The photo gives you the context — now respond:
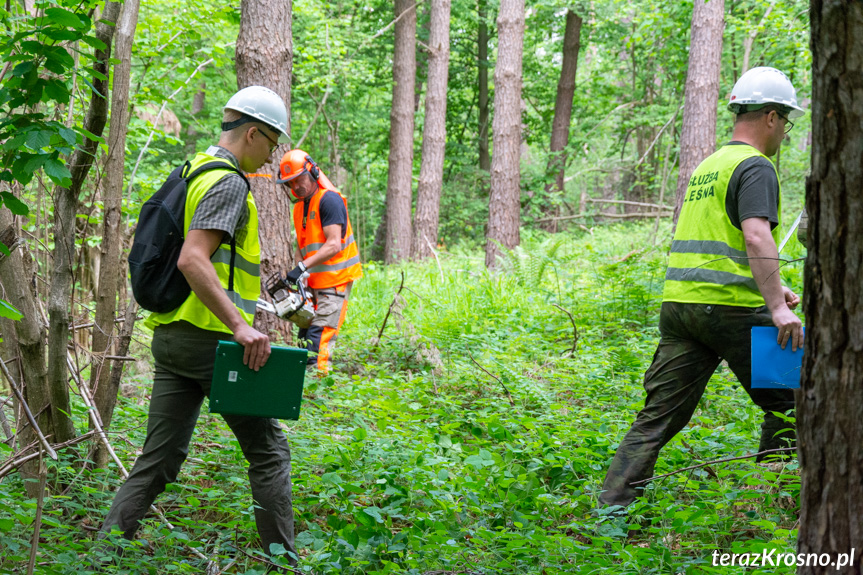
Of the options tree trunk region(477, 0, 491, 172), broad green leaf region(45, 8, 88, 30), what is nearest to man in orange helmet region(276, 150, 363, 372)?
broad green leaf region(45, 8, 88, 30)

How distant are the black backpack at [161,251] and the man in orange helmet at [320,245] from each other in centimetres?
342

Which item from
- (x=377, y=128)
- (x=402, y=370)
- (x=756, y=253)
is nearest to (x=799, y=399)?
(x=756, y=253)

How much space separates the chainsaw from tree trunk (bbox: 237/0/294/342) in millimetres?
373

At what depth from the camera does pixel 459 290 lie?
9914 millimetres

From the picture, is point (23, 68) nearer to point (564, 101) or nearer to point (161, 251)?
point (161, 251)

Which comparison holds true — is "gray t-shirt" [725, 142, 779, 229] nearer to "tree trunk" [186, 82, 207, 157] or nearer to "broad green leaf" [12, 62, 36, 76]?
"broad green leaf" [12, 62, 36, 76]

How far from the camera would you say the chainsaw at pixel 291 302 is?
640cm

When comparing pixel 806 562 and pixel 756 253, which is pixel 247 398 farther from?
pixel 756 253

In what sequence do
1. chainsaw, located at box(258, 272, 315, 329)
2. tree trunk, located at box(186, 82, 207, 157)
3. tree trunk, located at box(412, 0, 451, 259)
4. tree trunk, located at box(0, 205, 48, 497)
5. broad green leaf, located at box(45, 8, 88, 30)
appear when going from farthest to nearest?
tree trunk, located at box(186, 82, 207, 157), tree trunk, located at box(412, 0, 451, 259), chainsaw, located at box(258, 272, 315, 329), tree trunk, located at box(0, 205, 48, 497), broad green leaf, located at box(45, 8, 88, 30)

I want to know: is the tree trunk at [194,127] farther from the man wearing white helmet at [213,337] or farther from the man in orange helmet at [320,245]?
Answer: the man wearing white helmet at [213,337]

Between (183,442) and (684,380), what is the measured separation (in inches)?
100

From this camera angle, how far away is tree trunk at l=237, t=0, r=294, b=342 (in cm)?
679

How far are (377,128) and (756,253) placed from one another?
Answer: 1719cm

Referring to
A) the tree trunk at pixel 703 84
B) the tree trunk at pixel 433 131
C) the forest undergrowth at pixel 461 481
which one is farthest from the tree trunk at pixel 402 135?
the forest undergrowth at pixel 461 481
